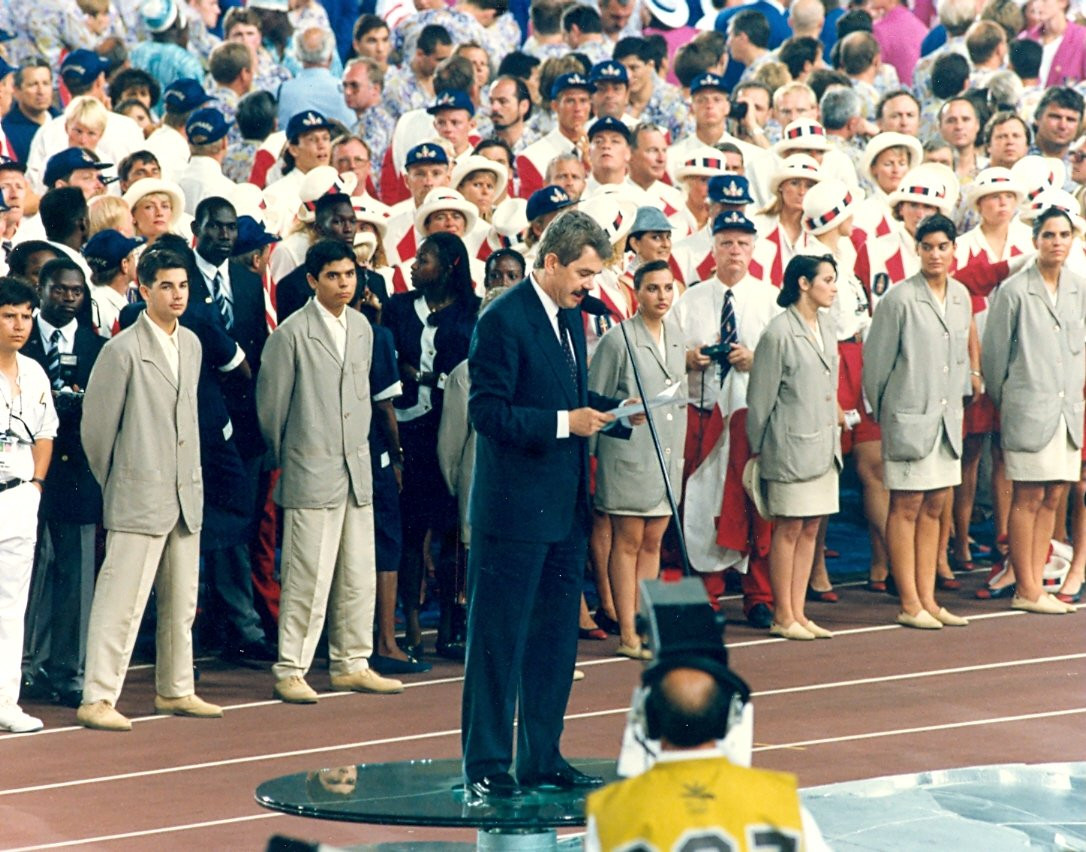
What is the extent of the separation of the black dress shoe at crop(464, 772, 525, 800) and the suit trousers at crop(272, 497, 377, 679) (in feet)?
9.14

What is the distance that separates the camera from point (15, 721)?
31.8 feet

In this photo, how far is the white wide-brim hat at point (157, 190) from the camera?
37.9 feet

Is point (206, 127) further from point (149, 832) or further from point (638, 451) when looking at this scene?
point (149, 832)

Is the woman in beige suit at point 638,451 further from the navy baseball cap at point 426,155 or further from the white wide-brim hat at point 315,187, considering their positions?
the navy baseball cap at point 426,155

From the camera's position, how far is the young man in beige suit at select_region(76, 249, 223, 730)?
32.0 ft

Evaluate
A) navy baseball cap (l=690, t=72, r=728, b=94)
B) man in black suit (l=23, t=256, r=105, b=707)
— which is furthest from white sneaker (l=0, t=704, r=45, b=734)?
navy baseball cap (l=690, t=72, r=728, b=94)

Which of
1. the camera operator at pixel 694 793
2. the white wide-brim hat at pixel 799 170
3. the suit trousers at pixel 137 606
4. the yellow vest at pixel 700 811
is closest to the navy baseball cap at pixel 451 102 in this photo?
the white wide-brim hat at pixel 799 170

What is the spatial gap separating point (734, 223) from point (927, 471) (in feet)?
5.28

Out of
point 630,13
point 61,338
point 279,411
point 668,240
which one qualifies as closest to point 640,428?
point 668,240

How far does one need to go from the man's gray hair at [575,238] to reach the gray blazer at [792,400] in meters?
3.84

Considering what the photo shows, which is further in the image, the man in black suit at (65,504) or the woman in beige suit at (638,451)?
the woman in beige suit at (638,451)

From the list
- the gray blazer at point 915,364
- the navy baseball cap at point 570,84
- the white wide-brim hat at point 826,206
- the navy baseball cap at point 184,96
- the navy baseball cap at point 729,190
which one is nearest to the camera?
the gray blazer at point 915,364

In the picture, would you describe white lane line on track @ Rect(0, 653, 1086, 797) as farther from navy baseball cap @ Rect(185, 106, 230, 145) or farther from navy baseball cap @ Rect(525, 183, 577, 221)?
navy baseball cap @ Rect(185, 106, 230, 145)

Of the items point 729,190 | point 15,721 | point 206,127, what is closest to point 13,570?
point 15,721
